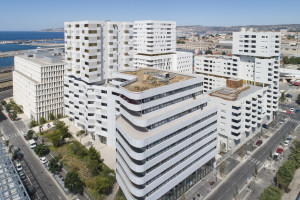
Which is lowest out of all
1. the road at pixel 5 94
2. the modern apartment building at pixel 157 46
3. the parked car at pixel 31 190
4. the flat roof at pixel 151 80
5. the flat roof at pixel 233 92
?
the parked car at pixel 31 190

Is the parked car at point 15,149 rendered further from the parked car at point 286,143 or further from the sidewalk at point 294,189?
the parked car at point 286,143

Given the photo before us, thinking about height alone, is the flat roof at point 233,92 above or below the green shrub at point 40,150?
above

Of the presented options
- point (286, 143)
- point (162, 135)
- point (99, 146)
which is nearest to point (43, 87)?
point (99, 146)

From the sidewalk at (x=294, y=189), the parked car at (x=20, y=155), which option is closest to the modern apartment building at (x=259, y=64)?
the sidewalk at (x=294, y=189)

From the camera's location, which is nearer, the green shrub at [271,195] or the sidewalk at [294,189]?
the green shrub at [271,195]

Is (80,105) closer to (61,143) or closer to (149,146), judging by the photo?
(61,143)

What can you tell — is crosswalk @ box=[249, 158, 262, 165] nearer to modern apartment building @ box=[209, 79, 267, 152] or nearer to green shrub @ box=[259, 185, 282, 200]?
modern apartment building @ box=[209, 79, 267, 152]

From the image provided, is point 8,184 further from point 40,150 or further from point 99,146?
point 99,146
